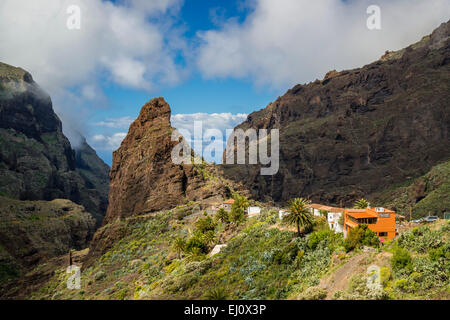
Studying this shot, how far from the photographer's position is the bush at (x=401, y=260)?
23188mm

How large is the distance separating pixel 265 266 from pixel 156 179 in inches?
1704

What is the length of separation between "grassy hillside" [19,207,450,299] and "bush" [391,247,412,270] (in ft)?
0.21

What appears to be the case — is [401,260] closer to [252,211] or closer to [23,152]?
[252,211]

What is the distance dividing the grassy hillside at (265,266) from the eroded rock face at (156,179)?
892 centimetres

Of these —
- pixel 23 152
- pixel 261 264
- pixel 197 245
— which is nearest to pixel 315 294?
pixel 261 264

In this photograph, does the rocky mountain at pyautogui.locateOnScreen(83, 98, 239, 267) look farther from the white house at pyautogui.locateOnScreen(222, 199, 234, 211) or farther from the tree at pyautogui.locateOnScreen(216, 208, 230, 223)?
the tree at pyautogui.locateOnScreen(216, 208, 230, 223)

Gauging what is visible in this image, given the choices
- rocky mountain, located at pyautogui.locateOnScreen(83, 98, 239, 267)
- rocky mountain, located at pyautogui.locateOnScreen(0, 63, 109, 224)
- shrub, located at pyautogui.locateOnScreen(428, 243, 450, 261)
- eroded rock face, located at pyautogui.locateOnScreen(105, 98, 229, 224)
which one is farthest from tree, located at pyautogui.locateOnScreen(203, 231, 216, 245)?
rocky mountain, located at pyautogui.locateOnScreen(0, 63, 109, 224)

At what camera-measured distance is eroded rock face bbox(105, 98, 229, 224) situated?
70.8m

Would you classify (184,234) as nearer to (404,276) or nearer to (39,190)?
(404,276)

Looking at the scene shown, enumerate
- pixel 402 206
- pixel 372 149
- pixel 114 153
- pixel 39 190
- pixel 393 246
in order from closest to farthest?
pixel 393 246 → pixel 114 153 → pixel 402 206 → pixel 39 190 → pixel 372 149

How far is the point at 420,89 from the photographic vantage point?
17650 cm

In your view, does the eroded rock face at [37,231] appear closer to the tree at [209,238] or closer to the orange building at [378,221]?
the tree at [209,238]
